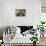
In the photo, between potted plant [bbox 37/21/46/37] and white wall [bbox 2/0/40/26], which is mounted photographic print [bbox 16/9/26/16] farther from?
potted plant [bbox 37/21/46/37]

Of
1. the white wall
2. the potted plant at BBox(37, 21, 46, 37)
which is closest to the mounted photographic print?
the white wall

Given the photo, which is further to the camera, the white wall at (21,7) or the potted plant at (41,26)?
the white wall at (21,7)

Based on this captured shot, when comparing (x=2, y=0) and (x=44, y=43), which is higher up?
(x=2, y=0)

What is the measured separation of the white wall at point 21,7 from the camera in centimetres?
557

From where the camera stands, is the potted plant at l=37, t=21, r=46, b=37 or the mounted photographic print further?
the mounted photographic print

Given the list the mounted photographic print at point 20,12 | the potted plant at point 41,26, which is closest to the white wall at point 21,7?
the mounted photographic print at point 20,12

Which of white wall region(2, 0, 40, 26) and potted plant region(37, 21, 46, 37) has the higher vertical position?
white wall region(2, 0, 40, 26)

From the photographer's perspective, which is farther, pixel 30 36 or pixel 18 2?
pixel 18 2

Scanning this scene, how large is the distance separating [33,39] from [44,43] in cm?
50

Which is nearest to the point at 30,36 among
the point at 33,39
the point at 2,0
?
the point at 33,39

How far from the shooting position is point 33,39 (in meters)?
5.12

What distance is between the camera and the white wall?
5570 mm

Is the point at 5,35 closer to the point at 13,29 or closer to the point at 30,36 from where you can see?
the point at 13,29

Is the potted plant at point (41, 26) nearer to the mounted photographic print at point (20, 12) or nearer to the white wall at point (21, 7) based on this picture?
the white wall at point (21, 7)
